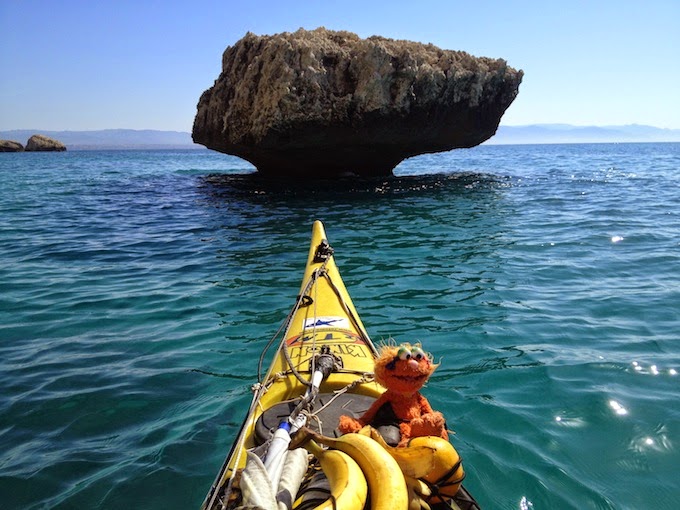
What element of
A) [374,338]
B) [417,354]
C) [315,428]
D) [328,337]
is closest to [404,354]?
[417,354]

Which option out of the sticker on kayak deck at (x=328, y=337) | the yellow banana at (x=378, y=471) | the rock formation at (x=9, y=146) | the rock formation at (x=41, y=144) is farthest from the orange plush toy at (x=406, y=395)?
the rock formation at (x=41, y=144)

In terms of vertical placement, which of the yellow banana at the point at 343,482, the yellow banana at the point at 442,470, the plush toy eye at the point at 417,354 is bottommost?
the yellow banana at the point at 442,470

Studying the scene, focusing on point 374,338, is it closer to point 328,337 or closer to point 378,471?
point 328,337

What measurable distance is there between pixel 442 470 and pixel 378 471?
1.46 ft

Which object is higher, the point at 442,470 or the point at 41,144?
the point at 442,470

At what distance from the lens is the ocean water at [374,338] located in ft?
12.8

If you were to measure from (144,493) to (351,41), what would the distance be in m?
20.0

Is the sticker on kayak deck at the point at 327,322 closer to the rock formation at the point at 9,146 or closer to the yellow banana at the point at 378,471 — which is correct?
the yellow banana at the point at 378,471

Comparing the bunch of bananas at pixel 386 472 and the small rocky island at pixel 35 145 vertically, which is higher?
the bunch of bananas at pixel 386 472

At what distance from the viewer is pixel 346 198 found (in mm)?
17562

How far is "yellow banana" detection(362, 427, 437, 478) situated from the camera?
2.38m

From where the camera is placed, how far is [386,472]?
217 cm

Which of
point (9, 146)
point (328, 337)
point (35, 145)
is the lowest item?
point (35, 145)

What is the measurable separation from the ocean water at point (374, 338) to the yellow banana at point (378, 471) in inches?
67.4
